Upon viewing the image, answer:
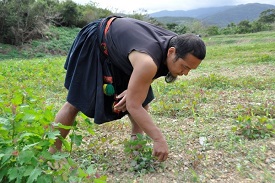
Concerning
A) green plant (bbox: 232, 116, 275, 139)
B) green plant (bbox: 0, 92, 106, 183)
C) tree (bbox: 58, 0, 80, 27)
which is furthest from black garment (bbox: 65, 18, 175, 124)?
tree (bbox: 58, 0, 80, 27)

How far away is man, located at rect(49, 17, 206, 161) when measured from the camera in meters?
1.88

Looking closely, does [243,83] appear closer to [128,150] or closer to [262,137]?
[262,137]

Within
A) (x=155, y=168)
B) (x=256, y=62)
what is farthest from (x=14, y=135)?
(x=256, y=62)

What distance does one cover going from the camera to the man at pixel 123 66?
73.9 inches

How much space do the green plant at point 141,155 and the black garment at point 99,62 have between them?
0.82 feet

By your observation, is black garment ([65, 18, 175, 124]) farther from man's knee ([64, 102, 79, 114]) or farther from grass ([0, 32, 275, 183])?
grass ([0, 32, 275, 183])

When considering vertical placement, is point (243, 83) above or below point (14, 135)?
below

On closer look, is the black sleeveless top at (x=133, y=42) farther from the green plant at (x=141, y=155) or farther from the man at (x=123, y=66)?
the green plant at (x=141, y=155)

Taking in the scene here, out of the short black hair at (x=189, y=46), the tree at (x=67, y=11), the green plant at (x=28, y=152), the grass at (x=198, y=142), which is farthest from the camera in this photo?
the tree at (x=67, y=11)

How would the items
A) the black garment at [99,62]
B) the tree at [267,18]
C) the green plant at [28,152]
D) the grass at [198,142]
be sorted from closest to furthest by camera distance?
the green plant at [28,152], the black garment at [99,62], the grass at [198,142], the tree at [267,18]

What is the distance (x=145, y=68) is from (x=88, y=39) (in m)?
0.66

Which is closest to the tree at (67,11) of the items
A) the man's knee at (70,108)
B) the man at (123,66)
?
the man at (123,66)

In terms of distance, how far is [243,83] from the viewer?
5098mm

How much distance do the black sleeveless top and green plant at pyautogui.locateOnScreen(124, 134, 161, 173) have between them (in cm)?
47
